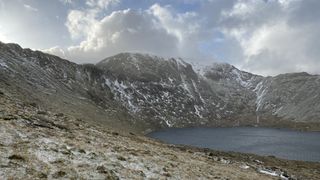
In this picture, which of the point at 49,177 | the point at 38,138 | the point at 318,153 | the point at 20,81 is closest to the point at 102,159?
the point at 38,138

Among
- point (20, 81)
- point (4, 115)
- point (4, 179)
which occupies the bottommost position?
point (4, 179)

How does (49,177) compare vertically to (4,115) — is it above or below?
below

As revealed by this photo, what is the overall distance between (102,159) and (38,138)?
18.4ft

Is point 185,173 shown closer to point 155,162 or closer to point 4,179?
point 155,162

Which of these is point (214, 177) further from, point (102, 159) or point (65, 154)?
point (65, 154)

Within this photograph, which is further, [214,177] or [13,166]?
[214,177]

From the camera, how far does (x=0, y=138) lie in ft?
91.2

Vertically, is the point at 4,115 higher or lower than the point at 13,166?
higher

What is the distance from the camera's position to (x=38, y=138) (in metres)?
31.1

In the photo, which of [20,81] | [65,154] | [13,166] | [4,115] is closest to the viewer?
[13,166]

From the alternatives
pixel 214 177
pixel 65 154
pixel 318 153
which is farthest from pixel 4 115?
pixel 318 153

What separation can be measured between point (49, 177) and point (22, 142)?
682 cm

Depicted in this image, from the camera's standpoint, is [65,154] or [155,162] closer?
[65,154]

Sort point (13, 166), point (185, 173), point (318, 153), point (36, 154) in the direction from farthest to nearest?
point (318, 153)
point (185, 173)
point (36, 154)
point (13, 166)
